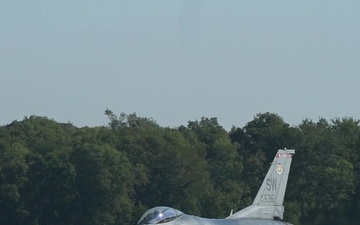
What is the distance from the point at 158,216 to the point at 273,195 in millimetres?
8774

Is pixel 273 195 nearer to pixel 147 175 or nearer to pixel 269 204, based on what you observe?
pixel 269 204

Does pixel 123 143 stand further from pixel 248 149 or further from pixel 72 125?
pixel 72 125

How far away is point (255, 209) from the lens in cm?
4825

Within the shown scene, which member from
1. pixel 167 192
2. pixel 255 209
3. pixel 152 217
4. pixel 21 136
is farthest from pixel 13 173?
pixel 152 217

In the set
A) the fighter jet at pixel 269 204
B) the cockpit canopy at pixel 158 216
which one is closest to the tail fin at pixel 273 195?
the fighter jet at pixel 269 204

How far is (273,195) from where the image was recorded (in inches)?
1932

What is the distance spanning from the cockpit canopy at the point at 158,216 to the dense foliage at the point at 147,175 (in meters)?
26.5

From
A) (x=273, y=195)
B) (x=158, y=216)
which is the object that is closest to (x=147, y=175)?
(x=273, y=195)

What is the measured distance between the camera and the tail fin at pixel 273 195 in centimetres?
4819

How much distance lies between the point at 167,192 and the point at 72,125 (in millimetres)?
57474

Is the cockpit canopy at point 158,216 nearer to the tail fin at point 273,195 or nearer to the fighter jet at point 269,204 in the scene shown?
the fighter jet at point 269,204

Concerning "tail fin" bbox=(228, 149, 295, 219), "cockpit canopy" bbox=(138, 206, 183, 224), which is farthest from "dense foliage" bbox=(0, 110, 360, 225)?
"cockpit canopy" bbox=(138, 206, 183, 224)

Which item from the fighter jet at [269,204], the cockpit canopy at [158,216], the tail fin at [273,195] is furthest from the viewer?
the tail fin at [273,195]

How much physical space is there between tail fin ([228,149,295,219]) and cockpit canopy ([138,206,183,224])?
18.5 ft
